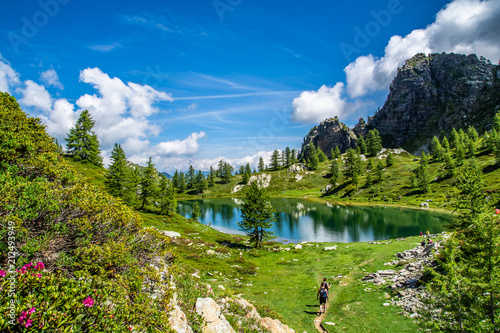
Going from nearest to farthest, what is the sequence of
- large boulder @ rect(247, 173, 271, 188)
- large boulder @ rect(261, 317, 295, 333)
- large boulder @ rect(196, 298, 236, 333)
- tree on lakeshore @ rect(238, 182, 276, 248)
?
large boulder @ rect(196, 298, 236, 333) → large boulder @ rect(261, 317, 295, 333) → tree on lakeshore @ rect(238, 182, 276, 248) → large boulder @ rect(247, 173, 271, 188)

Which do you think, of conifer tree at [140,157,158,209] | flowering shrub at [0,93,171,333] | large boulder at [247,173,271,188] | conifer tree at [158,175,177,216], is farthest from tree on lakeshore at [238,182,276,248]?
large boulder at [247,173,271,188]

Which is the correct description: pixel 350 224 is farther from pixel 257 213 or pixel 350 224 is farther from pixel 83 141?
pixel 83 141

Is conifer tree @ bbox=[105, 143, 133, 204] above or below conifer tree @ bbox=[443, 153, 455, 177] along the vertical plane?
below

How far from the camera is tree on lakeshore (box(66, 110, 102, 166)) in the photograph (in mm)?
68438

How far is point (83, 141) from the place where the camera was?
7056 centimetres

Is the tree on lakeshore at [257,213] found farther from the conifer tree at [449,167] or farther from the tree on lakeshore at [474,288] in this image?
the conifer tree at [449,167]

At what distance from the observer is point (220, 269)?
30812 mm

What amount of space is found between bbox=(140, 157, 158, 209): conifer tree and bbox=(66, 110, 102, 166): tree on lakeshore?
25052 mm

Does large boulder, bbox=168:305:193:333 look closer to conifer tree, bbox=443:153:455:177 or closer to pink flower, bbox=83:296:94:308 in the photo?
pink flower, bbox=83:296:94:308

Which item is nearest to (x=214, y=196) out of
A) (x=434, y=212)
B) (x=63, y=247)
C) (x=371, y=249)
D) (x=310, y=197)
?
(x=310, y=197)

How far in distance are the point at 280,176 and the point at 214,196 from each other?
57.1 meters

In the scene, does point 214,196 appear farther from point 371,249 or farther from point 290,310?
point 290,310

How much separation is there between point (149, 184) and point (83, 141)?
29036 mm

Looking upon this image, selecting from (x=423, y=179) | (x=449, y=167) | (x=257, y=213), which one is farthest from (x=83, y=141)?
(x=449, y=167)
